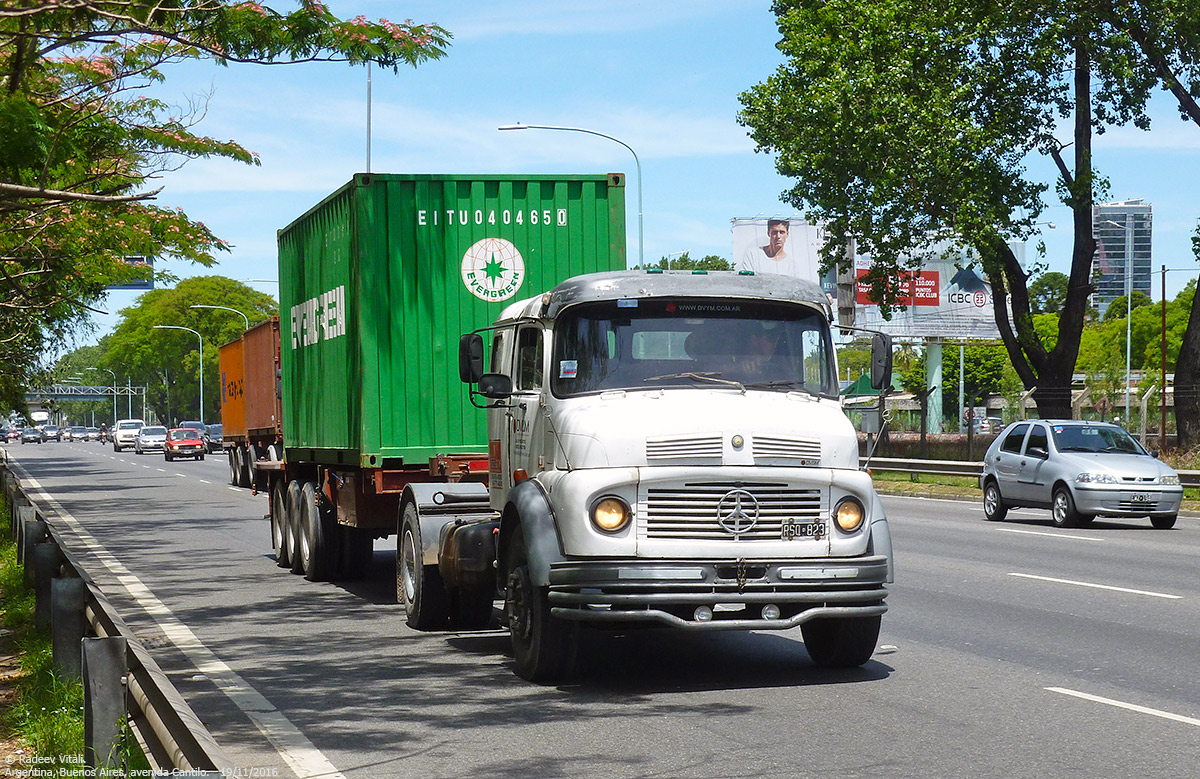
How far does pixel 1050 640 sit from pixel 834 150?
23864mm

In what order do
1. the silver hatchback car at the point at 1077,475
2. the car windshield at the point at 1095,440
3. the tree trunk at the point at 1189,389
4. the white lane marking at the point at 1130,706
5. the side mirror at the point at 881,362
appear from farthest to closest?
the tree trunk at the point at 1189,389
the car windshield at the point at 1095,440
the silver hatchback car at the point at 1077,475
the side mirror at the point at 881,362
the white lane marking at the point at 1130,706

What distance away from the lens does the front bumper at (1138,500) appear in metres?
21.9

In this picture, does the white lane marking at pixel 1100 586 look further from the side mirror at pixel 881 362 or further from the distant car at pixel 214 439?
the distant car at pixel 214 439

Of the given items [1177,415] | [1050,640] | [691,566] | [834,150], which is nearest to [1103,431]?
[1177,415]

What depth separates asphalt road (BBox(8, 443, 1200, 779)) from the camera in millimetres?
6938

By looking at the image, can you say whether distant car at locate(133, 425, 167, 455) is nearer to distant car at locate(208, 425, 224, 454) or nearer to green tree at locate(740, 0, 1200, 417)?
distant car at locate(208, 425, 224, 454)

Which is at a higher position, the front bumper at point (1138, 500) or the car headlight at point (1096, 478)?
the car headlight at point (1096, 478)

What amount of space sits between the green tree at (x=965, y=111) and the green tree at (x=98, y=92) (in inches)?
700

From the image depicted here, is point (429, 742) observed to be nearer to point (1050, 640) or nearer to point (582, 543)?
point (582, 543)

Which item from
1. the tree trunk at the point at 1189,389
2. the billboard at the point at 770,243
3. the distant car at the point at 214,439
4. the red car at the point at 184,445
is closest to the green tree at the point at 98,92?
the tree trunk at the point at 1189,389

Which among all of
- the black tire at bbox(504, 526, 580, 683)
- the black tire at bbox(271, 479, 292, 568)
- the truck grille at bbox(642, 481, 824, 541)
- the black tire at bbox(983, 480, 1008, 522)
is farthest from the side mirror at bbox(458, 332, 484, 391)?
the black tire at bbox(983, 480, 1008, 522)

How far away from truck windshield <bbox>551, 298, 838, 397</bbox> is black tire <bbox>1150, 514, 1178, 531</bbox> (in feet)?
48.0

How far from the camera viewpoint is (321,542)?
14.8m

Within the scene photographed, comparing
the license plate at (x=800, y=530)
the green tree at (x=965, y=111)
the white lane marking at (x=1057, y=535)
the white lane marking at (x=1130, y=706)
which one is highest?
the green tree at (x=965, y=111)
